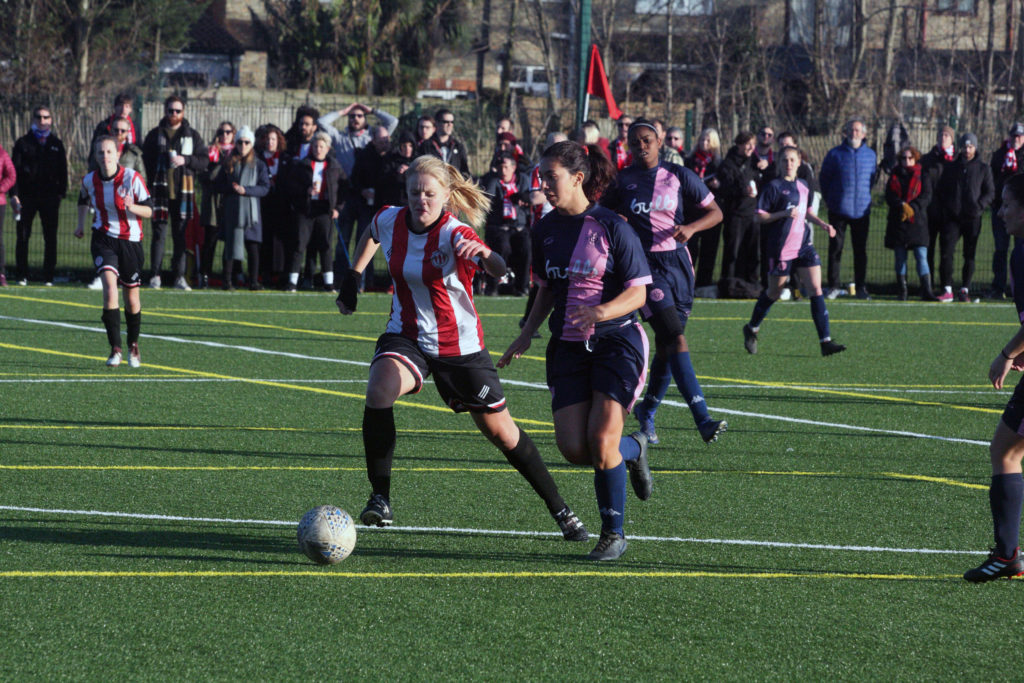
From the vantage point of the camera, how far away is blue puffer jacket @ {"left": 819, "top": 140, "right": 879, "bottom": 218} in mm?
18078

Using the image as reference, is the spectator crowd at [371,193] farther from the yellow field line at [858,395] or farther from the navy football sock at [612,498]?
the navy football sock at [612,498]

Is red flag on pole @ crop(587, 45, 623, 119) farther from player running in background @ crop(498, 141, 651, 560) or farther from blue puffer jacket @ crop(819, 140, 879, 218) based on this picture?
player running in background @ crop(498, 141, 651, 560)

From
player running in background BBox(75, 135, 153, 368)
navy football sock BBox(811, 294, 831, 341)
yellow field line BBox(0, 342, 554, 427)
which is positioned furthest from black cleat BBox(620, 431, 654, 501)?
navy football sock BBox(811, 294, 831, 341)

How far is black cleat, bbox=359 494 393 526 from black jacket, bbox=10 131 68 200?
12481mm

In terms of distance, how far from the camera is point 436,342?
6473 mm

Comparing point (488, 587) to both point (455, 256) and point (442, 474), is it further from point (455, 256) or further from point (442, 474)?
point (442, 474)

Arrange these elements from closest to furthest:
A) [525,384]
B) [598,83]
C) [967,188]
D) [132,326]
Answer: [525,384], [132,326], [967,188], [598,83]

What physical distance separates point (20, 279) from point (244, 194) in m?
3.55

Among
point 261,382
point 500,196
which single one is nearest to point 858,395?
point 261,382

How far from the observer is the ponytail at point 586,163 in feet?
20.2

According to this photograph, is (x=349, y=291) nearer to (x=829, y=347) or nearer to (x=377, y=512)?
(x=377, y=512)

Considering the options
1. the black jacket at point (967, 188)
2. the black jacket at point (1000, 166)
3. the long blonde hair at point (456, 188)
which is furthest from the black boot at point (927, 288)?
the long blonde hair at point (456, 188)

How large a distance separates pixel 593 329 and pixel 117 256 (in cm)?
673

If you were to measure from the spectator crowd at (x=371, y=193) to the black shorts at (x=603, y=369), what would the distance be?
34.6 feet
